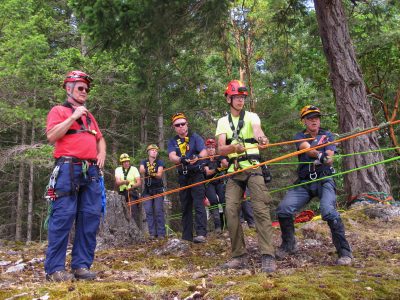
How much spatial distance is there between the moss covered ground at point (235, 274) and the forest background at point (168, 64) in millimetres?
3892

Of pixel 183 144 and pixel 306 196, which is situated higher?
pixel 183 144

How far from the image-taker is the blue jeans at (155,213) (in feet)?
35.0

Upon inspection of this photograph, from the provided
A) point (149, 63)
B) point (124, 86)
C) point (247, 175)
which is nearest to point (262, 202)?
point (247, 175)

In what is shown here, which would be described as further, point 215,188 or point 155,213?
point 215,188

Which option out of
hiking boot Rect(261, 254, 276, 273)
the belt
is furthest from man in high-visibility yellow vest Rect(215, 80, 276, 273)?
the belt

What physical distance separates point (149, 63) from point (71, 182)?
6.41 m

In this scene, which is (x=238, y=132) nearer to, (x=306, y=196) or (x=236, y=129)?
(x=236, y=129)

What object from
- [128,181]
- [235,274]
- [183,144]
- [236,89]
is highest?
[236,89]

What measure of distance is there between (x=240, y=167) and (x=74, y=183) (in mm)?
2185

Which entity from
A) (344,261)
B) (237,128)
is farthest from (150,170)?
(344,261)

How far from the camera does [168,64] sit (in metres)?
15.4

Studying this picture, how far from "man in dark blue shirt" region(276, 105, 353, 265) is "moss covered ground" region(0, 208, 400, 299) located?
0.32 metres

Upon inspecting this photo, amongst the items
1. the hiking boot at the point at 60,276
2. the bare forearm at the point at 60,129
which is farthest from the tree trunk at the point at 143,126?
the hiking boot at the point at 60,276

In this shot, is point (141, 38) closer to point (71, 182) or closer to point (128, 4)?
point (128, 4)
